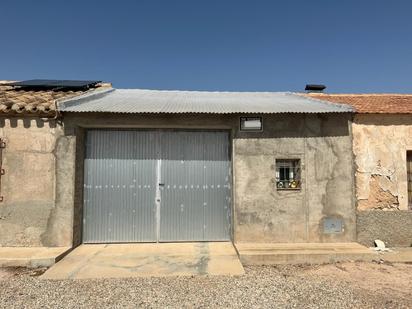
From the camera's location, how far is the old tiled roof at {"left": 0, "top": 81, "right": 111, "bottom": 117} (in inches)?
256

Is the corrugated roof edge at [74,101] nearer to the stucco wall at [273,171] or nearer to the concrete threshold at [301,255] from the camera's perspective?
the stucco wall at [273,171]

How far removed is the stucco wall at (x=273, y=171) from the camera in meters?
6.89

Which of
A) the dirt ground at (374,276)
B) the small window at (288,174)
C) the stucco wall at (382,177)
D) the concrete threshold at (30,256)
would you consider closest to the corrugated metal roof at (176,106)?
the stucco wall at (382,177)

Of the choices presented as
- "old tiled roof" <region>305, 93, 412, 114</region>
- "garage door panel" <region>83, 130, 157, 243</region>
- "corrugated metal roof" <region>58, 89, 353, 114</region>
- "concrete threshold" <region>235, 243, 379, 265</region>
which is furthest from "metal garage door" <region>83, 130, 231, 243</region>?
"old tiled roof" <region>305, 93, 412, 114</region>

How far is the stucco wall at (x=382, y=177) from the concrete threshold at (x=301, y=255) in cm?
88

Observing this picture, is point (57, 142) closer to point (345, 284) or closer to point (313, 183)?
point (313, 183)

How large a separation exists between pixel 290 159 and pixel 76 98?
15.9 feet

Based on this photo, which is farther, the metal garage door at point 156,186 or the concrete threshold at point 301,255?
the metal garage door at point 156,186

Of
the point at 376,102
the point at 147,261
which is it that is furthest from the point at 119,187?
the point at 376,102

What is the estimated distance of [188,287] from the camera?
15.9 feet

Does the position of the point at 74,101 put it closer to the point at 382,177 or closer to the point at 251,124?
the point at 251,124

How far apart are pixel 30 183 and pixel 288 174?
543 centimetres

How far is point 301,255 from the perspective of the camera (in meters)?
6.05

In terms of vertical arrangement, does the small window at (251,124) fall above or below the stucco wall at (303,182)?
above
